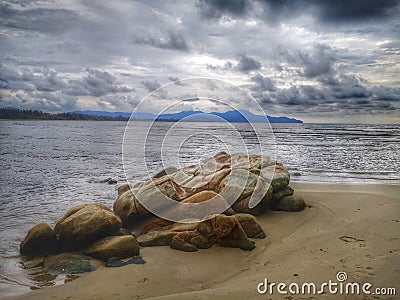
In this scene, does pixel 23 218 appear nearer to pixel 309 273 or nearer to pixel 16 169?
pixel 309 273

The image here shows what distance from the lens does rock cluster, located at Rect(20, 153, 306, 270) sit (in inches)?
338

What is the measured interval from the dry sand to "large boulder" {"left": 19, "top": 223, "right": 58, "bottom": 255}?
6.95 ft

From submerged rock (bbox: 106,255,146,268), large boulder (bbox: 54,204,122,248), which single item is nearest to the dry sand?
submerged rock (bbox: 106,255,146,268)

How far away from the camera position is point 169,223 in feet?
32.7

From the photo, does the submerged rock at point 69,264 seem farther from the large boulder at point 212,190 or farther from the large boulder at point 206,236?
the large boulder at point 212,190

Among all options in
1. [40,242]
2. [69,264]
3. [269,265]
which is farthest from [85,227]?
[269,265]

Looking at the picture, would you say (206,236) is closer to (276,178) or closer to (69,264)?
(69,264)

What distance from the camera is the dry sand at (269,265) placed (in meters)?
6.40

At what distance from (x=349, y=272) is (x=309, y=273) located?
781mm

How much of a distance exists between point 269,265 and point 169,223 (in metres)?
3.54

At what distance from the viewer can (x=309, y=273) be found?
6766 mm

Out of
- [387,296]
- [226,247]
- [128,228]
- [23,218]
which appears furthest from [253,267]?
[23,218]

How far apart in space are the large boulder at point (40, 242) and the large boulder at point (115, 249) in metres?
1.06

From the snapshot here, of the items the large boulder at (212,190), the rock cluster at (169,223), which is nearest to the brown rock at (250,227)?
the rock cluster at (169,223)
